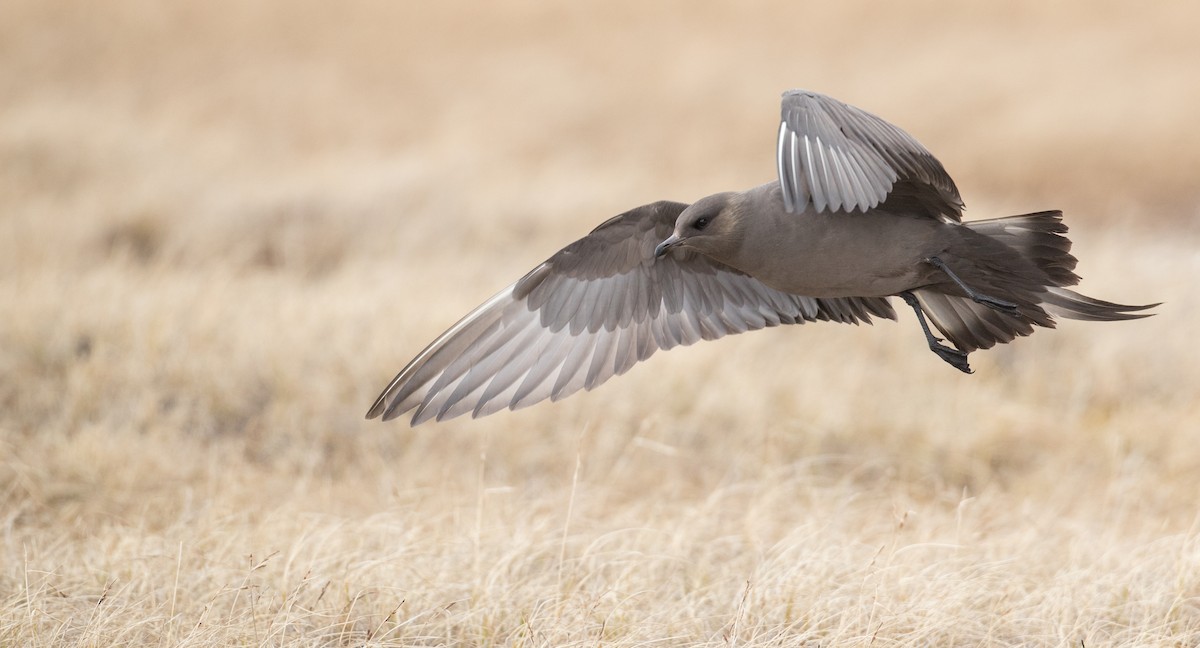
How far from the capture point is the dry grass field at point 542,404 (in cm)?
415

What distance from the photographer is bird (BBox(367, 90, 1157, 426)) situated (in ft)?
11.1

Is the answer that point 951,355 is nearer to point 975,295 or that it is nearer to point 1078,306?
point 975,295

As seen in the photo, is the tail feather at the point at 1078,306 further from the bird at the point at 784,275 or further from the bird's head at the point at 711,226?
the bird's head at the point at 711,226

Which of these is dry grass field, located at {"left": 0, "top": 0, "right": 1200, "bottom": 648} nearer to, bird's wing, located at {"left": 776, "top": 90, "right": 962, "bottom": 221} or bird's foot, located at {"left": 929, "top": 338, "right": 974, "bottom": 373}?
bird's foot, located at {"left": 929, "top": 338, "right": 974, "bottom": 373}

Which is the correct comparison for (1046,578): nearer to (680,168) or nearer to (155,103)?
(680,168)

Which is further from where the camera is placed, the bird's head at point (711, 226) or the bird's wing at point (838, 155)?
the bird's head at point (711, 226)

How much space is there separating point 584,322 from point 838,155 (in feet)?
4.49

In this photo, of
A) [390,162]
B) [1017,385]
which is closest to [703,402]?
[1017,385]

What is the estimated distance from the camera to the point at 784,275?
3.70 metres

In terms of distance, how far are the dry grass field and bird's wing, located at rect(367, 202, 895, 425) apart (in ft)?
1.95

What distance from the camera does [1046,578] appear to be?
14.8ft

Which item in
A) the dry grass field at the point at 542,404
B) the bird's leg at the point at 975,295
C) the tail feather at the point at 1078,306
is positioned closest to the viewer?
the bird's leg at the point at 975,295

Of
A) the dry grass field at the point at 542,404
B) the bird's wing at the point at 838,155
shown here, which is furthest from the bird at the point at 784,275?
the dry grass field at the point at 542,404

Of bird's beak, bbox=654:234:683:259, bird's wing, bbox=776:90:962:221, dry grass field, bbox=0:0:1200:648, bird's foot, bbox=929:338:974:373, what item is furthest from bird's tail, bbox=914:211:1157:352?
dry grass field, bbox=0:0:1200:648
